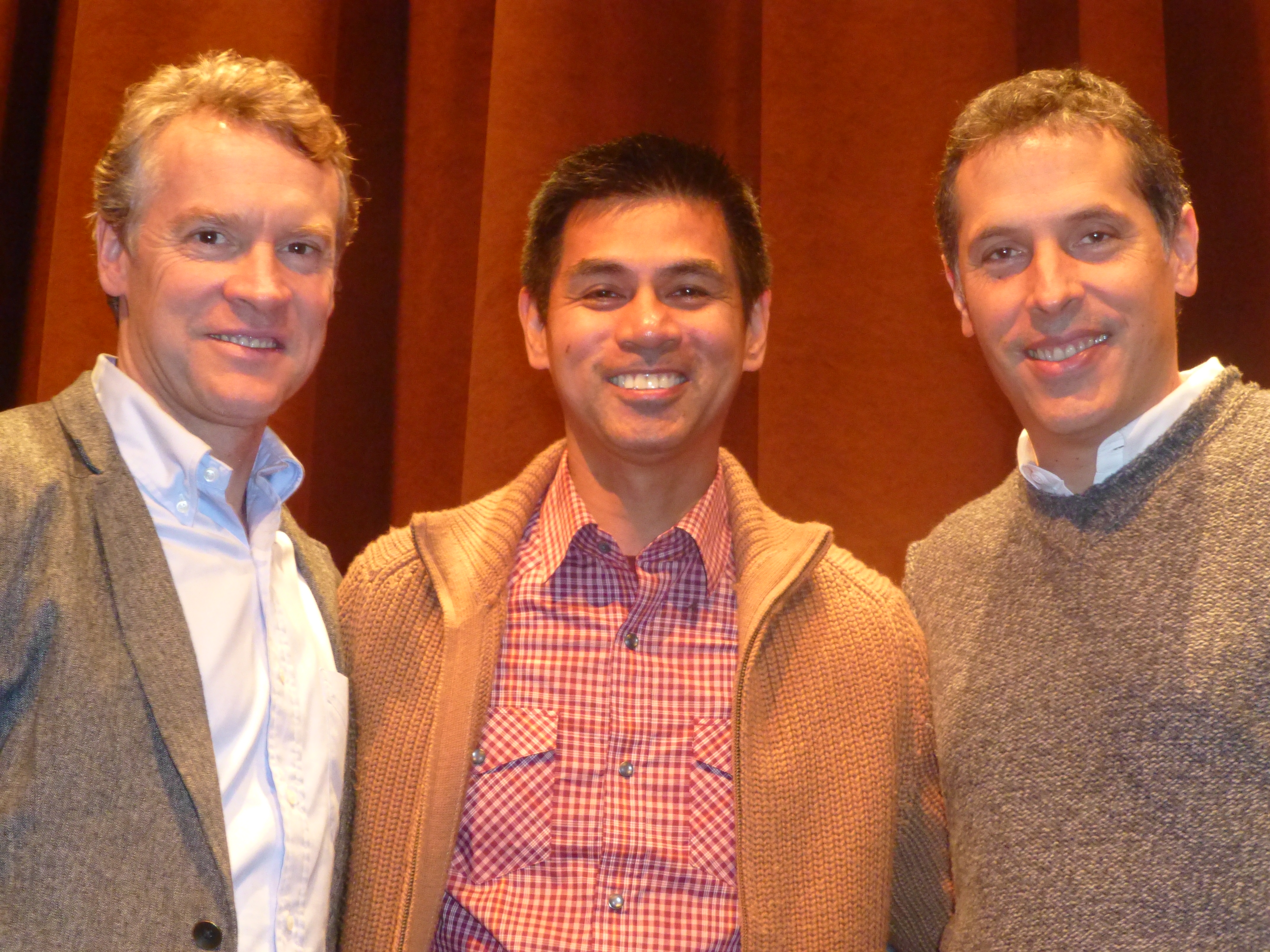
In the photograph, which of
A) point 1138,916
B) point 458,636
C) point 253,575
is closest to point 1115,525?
point 1138,916

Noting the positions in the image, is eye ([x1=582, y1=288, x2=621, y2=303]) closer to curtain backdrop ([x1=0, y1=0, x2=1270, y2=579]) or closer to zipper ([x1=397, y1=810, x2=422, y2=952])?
curtain backdrop ([x1=0, y1=0, x2=1270, y2=579])

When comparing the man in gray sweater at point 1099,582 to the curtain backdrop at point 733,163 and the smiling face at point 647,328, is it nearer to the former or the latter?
the smiling face at point 647,328

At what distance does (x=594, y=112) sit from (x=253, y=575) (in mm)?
1207

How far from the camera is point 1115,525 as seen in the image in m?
1.34

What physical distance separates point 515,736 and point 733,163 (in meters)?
1.25

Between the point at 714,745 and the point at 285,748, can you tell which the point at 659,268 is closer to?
the point at 714,745

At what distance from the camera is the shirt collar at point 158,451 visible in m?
1.28

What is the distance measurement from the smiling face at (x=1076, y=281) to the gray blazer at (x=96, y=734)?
0.94 metres

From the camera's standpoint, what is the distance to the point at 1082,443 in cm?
140

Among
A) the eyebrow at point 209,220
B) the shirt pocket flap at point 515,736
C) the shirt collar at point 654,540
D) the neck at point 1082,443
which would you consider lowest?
the shirt pocket flap at point 515,736

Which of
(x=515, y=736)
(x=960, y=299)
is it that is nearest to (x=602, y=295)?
(x=960, y=299)

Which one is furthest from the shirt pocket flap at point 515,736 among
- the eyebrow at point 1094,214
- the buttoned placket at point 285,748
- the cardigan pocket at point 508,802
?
the eyebrow at point 1094,214

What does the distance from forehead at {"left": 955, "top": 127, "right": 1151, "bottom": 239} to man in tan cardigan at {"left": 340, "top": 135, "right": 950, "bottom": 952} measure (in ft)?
1.41

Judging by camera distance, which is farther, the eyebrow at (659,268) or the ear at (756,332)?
the ear at (756,332)
